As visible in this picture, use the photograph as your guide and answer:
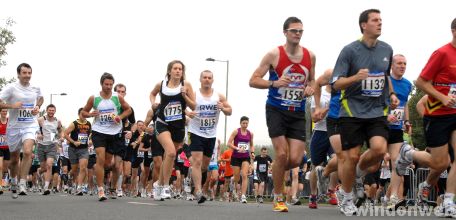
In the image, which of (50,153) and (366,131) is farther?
(50,153)

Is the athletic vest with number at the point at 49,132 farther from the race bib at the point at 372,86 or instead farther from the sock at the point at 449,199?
the sock at the point at 449,199

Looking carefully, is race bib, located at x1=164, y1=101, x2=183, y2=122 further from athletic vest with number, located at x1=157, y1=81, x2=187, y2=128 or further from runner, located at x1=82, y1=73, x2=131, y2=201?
runner, located at x1=82, y1=73, x2=131, y2=201

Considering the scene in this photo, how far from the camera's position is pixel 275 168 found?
1045 cm

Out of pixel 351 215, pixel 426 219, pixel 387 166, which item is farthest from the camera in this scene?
pixel 387 166

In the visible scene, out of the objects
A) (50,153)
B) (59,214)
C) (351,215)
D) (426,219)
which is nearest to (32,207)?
(59,214)

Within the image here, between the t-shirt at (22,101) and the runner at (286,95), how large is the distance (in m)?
5.32

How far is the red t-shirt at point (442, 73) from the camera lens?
9.34 m

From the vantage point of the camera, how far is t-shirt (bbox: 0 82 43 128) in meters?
14.0

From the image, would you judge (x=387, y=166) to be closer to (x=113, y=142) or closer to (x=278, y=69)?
(x=113, y=142)

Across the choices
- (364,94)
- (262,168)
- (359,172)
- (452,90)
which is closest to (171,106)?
(359,172)

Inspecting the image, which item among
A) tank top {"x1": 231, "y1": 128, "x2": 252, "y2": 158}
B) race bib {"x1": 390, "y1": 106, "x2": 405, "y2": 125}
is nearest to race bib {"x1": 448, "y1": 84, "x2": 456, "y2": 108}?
race bib {"x1": 390, "y1": 106, "x2": 405, "y2": 125}

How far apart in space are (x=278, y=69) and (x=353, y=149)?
168 cm

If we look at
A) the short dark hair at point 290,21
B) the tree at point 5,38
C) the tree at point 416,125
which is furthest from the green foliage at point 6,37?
the short dark hair at point 290,21

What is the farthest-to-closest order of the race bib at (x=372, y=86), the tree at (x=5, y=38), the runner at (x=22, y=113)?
the tree at (x=5, y=38)
the runner at (x=22, y=113)
the race bib at (x=372, y=86)
